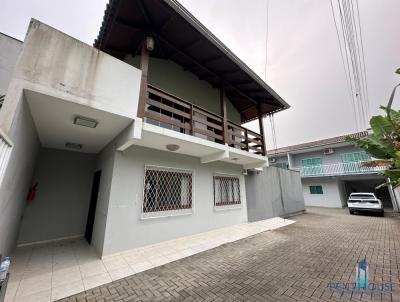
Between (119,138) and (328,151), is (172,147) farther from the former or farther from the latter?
(328,151)

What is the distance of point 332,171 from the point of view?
50.8ft

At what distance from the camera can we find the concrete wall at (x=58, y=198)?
5.33m

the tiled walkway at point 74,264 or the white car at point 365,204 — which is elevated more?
the white car at point 365,204

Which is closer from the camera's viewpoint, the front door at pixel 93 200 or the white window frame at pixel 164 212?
the white window frame at pixel 164 212

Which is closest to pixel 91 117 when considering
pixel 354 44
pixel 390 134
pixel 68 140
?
pixel 68 140

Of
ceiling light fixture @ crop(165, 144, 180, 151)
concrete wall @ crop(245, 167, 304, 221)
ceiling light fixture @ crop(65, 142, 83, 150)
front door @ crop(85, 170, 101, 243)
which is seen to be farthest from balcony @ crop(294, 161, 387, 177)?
ceiling light fixture @ crop(65, 142, 83, 150)

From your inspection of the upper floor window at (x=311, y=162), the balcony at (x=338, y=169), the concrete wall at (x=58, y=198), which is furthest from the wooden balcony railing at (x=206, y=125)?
the upper floor window at (x=311, y=162)

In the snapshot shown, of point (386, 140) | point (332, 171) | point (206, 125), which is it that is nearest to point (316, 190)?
point (332, 171)

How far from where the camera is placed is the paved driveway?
2.69 metres

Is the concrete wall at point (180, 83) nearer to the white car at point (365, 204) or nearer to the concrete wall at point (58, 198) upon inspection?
the concrete wall at point (58, 198)

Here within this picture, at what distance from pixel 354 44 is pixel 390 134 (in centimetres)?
385

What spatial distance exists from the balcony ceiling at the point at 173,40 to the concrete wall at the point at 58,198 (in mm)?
4450

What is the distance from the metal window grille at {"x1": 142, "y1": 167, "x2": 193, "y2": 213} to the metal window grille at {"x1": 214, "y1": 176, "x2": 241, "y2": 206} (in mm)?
1653

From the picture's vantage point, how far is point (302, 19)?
534cm
